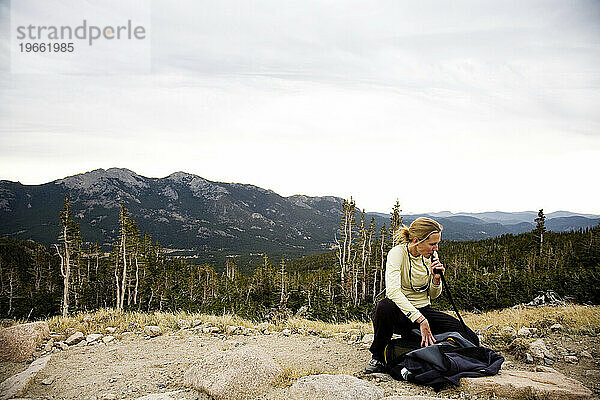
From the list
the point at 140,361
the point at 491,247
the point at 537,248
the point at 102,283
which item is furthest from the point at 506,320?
the point at 491,247

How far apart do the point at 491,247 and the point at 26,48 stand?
242 ft

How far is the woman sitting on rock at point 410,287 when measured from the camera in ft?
17.3

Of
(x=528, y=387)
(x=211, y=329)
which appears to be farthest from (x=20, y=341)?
(x=528, y=387)

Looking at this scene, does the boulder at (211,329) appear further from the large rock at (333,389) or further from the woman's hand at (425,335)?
the woman's hand at (425,335)

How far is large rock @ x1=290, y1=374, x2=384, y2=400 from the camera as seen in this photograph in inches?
166

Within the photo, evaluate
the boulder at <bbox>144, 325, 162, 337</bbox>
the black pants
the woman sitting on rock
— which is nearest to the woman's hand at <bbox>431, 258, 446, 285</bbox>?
the woman sitting on rock

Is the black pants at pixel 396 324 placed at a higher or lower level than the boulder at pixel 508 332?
higher

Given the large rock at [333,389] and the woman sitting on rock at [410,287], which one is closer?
the large rock at [333,389]

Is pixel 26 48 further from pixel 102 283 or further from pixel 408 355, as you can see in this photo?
pixel 102 283

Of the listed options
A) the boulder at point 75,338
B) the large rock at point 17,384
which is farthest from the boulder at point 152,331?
the large rock at point 17,384

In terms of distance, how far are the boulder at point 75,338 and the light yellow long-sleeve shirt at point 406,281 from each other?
633 cm

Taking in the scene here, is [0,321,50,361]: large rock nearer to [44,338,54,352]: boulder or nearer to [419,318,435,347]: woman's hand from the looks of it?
[44,338,54,352]: boulder

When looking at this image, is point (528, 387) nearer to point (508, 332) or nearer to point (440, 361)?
point (440, 361)

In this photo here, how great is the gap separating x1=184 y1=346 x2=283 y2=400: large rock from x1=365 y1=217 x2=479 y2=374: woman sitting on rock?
1618 millimetres
